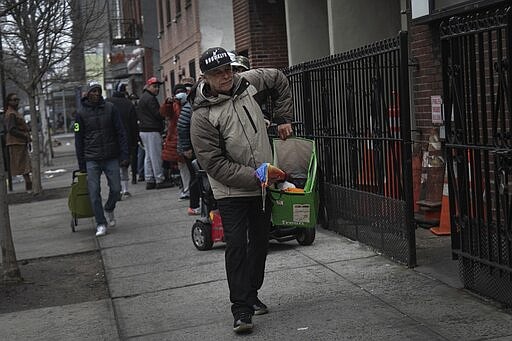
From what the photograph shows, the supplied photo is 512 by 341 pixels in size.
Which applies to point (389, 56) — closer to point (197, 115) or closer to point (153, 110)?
point (197, 115)

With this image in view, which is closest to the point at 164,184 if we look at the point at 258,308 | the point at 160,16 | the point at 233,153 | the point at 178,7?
the point at 258,308

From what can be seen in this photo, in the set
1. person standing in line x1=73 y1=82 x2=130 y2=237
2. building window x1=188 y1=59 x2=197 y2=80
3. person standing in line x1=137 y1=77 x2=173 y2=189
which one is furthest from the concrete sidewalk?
building window x1=188 y1=59 x2=197 y2=80

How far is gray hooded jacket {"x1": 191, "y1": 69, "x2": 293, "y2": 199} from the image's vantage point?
18.2 ft

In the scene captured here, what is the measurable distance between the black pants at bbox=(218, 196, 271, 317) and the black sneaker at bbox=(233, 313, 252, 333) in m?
0.03

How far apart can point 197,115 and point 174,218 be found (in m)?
5.99

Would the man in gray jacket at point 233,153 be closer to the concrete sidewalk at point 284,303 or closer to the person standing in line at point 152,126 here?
the concrete sidewalk at point 284,303

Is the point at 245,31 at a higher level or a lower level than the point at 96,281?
higher

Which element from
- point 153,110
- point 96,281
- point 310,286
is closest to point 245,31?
point 153,110

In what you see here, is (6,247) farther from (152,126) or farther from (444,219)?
(152,126)

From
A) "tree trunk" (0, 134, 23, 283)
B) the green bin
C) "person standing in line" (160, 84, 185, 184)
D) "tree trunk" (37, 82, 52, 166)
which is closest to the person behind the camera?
the green bin

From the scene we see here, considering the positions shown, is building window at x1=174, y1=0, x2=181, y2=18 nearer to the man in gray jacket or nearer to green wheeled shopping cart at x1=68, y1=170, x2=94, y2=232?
green wheeled shopping cart at x1=68, y1=170, x2=94, y2=232

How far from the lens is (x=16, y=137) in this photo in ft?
56.7

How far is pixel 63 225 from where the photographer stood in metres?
12.4

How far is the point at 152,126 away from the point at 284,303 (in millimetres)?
9452
